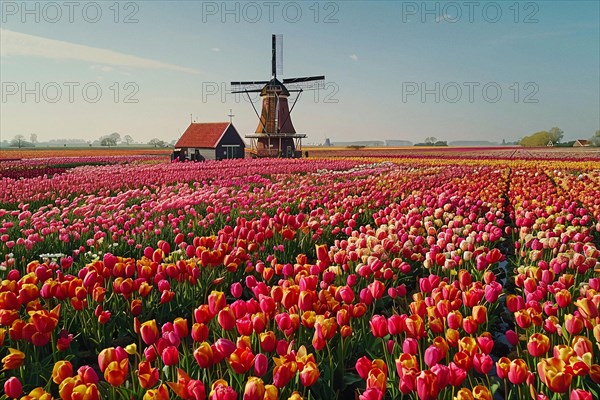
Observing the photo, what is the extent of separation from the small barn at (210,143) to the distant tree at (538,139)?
3625 inches

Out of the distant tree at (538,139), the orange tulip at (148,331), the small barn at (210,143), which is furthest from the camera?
the distant tree at (538,139)

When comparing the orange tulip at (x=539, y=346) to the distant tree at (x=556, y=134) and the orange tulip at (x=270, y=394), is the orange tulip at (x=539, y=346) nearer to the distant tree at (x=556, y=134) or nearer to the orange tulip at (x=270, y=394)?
the orange tulip at (x=270, y=394)

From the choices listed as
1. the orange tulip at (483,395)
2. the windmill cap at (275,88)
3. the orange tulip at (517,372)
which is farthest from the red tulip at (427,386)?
the windmill cap at (275,88)

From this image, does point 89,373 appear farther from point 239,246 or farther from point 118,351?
point 239,246

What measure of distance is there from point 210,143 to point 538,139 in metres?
96.4

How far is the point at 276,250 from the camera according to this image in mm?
5762

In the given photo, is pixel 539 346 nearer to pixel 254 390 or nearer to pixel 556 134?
pixel 254 390

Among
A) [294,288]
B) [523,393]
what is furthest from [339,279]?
[523,393]

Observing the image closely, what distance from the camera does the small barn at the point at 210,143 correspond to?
3728 centimetres

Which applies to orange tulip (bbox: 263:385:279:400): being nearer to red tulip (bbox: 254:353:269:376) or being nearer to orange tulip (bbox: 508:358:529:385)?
red tulip (bbox: 254:353:269:376)

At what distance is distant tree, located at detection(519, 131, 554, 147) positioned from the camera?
10780 centimetres

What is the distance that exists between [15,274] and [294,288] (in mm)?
2170

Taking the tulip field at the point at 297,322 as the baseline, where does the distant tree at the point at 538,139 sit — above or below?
above

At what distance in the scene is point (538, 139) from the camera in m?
109
